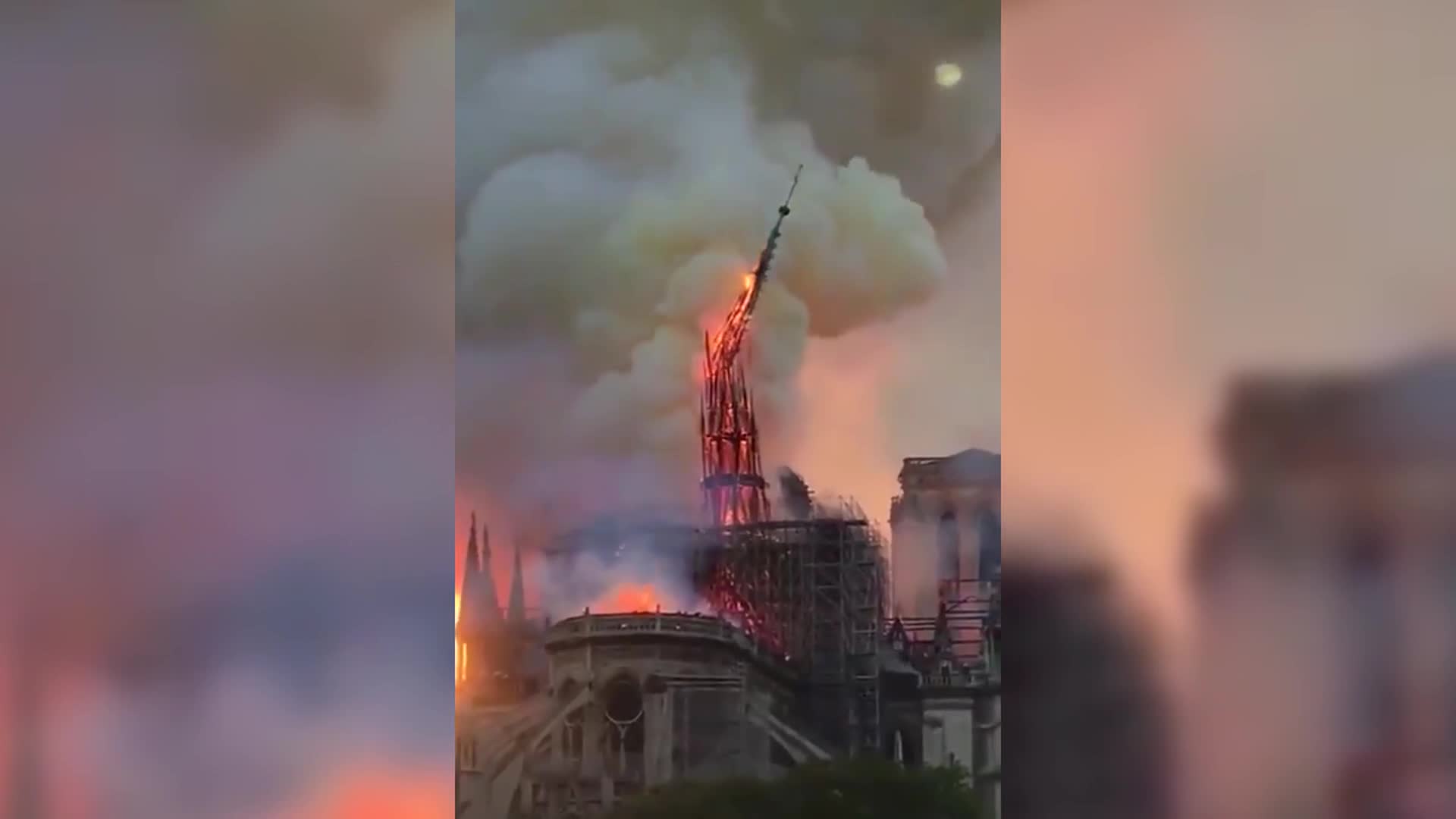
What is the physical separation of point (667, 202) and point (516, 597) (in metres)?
0.48

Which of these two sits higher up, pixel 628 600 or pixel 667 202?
pixel 667 202

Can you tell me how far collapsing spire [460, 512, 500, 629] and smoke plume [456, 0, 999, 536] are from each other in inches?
2.2

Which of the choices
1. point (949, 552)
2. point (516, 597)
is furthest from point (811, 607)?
point (516, 597)

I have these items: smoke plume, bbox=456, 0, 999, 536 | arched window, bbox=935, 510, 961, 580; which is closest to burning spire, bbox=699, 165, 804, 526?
smoke plume, bbox=456, 0, 999, 536

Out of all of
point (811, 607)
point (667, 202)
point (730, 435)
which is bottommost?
point (811, 607)

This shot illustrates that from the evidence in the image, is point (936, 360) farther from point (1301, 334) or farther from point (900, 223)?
point (1301, 334)

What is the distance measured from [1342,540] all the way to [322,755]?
1156 millimetres

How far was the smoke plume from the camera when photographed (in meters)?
1.28

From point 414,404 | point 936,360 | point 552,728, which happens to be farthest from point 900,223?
point 552,728

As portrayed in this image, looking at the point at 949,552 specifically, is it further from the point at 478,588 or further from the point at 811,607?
the point at 478,588

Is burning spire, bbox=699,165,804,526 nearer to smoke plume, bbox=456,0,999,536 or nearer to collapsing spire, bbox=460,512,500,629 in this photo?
smoke plume, bbox=456,0,999,536

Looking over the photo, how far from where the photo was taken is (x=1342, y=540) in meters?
1.27

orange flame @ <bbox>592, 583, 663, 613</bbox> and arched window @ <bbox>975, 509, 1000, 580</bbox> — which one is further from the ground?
arched window @ <bbox>975, 509, 1000, 580</bbox>

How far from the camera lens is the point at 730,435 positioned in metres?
1.28
